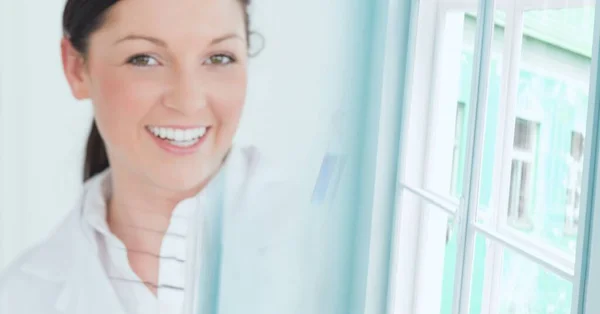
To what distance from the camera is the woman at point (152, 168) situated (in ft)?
8.58

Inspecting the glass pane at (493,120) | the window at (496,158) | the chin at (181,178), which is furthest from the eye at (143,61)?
the glass pane at (493,120)

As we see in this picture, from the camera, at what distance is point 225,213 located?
2807 millimetres

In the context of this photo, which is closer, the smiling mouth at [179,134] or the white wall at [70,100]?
the white wall at [70,100]

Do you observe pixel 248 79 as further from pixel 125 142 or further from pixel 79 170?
pixel 79 170

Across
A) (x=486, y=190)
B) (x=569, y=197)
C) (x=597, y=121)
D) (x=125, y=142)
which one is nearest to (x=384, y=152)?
(x=486, y=190)

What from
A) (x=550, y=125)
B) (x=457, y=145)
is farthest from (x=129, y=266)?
(x=550, y=125)

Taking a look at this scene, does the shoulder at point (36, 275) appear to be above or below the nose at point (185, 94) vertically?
below

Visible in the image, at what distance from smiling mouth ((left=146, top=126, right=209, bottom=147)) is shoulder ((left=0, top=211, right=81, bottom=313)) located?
1.68ft

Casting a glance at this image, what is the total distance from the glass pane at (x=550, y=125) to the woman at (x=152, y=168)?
44.2 inches

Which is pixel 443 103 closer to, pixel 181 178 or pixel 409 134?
pixel 409 134

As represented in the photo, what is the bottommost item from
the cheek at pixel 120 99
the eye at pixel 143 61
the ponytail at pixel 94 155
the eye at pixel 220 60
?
the ponytail at pixel 94 155

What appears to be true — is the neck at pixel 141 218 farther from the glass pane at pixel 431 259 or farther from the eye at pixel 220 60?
the glass pane at pixel 431 259

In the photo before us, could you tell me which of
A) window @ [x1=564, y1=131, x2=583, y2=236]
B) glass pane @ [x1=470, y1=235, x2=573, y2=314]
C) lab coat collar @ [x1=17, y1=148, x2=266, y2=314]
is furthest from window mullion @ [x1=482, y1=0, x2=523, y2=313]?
lab coat collar @ [x1=17, y1=148, x2=266, y2=314]

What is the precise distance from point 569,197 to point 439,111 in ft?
3.50
